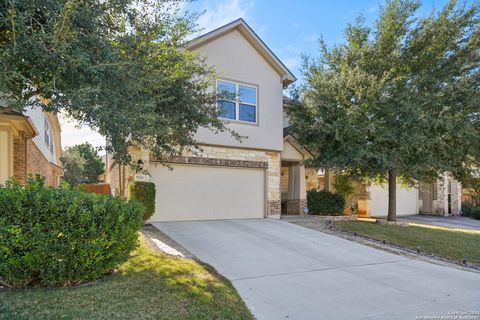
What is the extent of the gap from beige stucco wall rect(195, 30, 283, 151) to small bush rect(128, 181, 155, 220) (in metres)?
2.81

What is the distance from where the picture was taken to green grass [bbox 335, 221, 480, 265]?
35.0 feet

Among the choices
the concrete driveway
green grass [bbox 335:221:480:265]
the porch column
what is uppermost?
the porch column

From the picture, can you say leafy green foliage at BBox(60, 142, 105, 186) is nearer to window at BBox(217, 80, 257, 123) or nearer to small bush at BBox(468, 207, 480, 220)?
window at BBox(217, 80, 257, 123)

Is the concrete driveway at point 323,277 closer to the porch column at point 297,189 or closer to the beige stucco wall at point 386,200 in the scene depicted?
the porch column at point 297,189

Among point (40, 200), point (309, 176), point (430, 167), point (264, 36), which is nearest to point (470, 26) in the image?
point (430, 167)

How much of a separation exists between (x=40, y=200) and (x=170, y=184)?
813 centimetres

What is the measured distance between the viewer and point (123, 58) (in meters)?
6.20

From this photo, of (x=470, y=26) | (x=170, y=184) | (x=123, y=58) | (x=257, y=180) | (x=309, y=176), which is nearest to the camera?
(x=123, y=58)

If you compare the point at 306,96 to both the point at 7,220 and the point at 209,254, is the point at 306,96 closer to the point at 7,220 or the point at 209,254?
the point at 209,254

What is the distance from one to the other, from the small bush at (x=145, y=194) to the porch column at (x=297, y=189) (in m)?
7.61

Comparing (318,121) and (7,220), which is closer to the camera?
(7,220)

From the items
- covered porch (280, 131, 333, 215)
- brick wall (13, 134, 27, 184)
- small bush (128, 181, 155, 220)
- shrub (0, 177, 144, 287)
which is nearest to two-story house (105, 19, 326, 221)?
covered porch (280, 131, 333, 215)

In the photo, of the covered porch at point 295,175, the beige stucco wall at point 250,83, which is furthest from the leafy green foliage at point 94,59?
the covered porch at point 295,175

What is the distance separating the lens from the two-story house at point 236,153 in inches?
515
